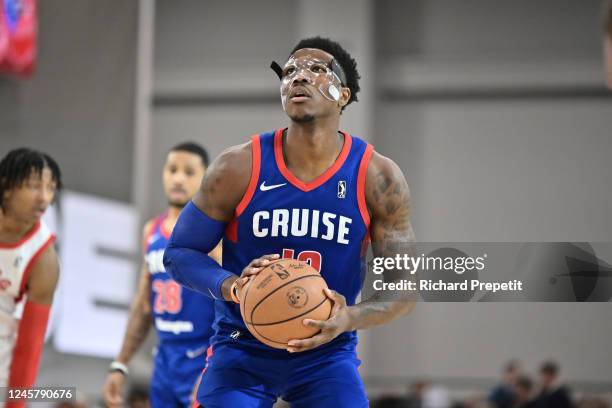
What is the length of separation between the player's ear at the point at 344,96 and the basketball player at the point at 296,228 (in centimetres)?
7

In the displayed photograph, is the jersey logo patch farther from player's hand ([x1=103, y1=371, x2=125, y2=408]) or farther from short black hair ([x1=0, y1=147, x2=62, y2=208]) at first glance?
player's hand ([x1=103, y1=371, x2=125, y2=408])

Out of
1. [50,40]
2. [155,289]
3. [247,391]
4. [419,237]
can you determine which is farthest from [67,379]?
[419,237]

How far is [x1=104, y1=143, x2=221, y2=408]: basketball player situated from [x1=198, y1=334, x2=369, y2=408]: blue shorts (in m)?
2.18

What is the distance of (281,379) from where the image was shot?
13.5 ft

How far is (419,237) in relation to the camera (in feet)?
51.9

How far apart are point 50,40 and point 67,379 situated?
271 cm

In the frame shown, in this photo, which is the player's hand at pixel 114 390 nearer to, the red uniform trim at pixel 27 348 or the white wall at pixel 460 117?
the red uniform trim at pixel 27 348

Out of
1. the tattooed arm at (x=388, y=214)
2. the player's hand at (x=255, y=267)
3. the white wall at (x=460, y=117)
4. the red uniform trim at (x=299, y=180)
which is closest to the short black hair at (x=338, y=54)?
the red uniform trim at (x=299, y=180)

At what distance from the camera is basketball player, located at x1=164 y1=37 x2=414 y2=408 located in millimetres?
4109

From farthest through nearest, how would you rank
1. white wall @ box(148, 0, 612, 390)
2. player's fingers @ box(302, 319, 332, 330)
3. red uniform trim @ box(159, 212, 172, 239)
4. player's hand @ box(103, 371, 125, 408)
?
white wall @ box(148, 0, 612, 390) < red uniform trim @ box(159, 212, 172, 239) < player's hand @ box(103, 371, 125, 408) < player's fingers @ box(302, 319, 332, 330)

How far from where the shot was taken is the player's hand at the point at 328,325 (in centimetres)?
371

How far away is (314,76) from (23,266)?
1.93m

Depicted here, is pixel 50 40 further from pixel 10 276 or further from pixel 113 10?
pixel 10 276

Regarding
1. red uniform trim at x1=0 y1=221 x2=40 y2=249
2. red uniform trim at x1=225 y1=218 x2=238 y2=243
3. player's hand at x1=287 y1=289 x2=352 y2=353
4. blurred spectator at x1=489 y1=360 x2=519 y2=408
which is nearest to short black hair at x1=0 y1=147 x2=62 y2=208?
red uniform trim at x1=0 y1=221 x2=40 y2=249
